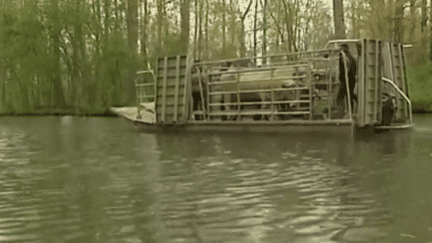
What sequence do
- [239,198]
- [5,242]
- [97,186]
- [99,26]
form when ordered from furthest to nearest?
[99,26] → [97,186] → [239,198] → [5,242]

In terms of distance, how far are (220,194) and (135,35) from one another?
31738mm

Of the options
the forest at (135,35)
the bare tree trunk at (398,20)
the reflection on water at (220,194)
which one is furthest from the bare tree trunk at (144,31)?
the reflection on water at (220,194)

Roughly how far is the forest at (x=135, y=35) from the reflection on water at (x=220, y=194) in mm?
22942

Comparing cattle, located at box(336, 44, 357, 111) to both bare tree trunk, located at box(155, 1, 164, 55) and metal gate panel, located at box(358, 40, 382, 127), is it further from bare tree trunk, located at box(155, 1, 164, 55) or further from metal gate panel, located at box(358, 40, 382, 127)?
bare tree trunk, located at box(155, 1, 164, 55)

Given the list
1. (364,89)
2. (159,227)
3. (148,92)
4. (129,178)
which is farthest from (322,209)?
(148,92)

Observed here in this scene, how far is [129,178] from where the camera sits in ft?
34.7

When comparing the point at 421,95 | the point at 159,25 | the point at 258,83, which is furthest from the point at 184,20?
the point at 258,83

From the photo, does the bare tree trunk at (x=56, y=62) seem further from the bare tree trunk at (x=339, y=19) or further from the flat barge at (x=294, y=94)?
the bare tree trunk at (x=339, y=19)

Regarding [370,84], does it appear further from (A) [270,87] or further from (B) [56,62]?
(B) [56,62]

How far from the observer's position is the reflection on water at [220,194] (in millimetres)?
6254

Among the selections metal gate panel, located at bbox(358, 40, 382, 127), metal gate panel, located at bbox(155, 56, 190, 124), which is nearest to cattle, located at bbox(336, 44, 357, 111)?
metal gate panel, located at bbox(358, 40, 382, 127)

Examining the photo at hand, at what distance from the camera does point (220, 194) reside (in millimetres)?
8555

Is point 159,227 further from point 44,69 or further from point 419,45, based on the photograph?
point 44,69

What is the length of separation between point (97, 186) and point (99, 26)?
32.6 m
